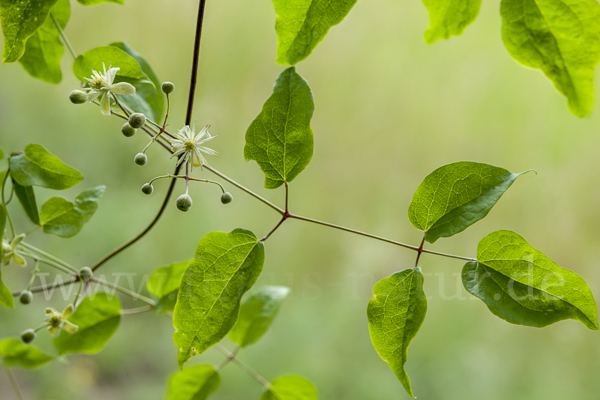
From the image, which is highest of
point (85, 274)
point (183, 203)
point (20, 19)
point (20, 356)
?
point (20, 19)

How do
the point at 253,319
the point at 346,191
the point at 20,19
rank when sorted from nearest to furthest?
the point at 20,19 → the point at 253,319 → the point at 346,191

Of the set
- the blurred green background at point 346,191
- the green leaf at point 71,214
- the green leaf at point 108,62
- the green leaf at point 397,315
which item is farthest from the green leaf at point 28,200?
the blurred green background at point 346,191

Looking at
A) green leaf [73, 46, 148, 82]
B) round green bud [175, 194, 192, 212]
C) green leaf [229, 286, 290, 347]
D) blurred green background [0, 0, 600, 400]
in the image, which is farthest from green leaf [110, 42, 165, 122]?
blurred green background [0, 0, 600, 400]

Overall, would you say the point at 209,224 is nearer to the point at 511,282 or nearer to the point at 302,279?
the point at 302,279

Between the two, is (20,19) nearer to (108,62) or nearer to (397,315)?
(108,62)

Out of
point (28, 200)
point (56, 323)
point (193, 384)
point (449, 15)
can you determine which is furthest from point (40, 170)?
point (449, 15)

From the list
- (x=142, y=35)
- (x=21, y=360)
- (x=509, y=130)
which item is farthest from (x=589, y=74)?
(x=142, y=35)
